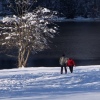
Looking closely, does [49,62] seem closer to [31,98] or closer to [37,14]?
[37,14]

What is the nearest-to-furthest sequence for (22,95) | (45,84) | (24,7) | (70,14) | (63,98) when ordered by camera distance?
1. (63,98)
2. (22,95)
3. (45,84)
4. (24,7)
5. (70,14)

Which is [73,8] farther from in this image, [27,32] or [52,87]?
[52,87]

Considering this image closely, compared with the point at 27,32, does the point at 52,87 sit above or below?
below

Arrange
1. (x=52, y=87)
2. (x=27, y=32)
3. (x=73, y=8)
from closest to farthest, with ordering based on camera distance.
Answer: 1. (x=52, y=87)
2. (x=27, y=32)
3. (x=73, y=8)

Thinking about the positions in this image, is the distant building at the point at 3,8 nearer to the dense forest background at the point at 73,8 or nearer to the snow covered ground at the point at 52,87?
the dense forest background at the point at 73,8

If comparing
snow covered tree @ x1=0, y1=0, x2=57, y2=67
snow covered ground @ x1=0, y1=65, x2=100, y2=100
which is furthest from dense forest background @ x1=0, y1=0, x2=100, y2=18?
snow covered ground @ x1=0, y1=65, x2=100, y2=100

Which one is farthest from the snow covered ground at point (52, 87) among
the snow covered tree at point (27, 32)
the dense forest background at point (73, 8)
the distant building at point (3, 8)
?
the distant building at point (3, 8)

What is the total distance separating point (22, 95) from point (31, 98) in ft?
3.40

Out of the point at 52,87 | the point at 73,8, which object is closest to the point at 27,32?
the point at 52,87

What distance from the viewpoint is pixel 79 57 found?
4103 cm

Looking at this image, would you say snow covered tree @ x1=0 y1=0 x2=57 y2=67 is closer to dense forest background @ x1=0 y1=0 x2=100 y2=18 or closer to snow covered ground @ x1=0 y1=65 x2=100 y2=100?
snow covered ground @ x1=0 y1=65 x2=100 y2=100

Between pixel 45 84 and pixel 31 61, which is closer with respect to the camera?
pixel 45 84

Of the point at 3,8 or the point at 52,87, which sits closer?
the point at 52,87

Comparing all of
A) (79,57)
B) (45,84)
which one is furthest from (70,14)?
(45,84)
